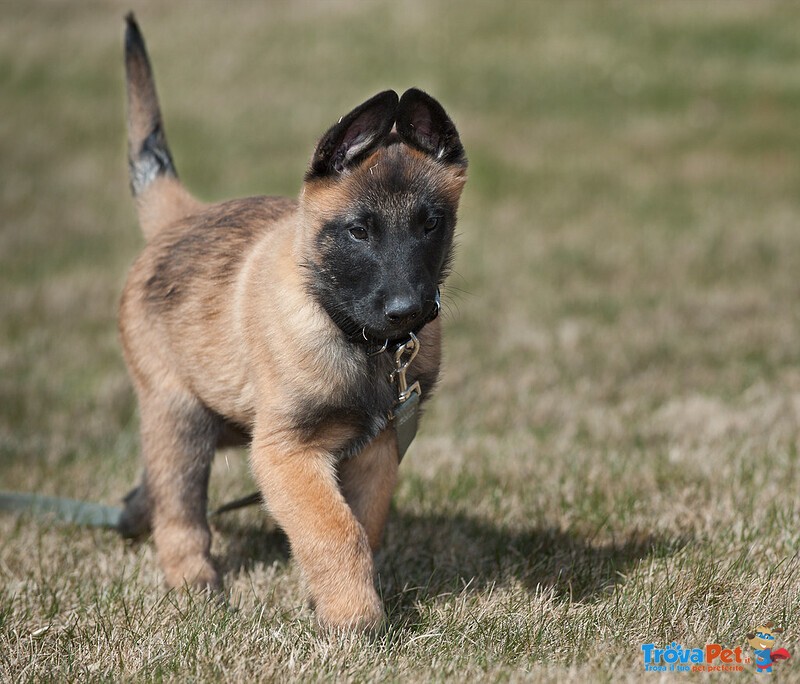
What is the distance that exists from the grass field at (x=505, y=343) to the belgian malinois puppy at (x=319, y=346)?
308mm

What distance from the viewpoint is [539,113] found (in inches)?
555

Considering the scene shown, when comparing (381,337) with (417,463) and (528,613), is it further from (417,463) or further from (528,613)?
(417,463)

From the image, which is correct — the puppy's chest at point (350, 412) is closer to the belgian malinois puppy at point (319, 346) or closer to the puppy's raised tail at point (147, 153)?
the belgian malinois puppy at point (319, 346)

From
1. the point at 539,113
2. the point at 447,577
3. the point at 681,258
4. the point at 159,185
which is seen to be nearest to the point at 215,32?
the point at 539,113

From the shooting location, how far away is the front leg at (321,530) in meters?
3.31

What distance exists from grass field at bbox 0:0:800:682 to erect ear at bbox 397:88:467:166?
1527 millimetres

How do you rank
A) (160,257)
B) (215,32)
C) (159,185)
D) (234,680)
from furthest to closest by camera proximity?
(215,32), (159,185), (160,257), (234,680)

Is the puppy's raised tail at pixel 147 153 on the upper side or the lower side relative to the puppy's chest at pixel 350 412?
upper

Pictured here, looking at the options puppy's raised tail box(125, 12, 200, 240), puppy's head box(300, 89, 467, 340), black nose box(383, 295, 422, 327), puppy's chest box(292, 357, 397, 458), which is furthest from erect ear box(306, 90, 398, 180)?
puppy's raised tail box(125, 12, 200, 240)

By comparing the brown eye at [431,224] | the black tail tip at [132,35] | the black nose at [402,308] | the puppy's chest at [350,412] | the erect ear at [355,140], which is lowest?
the puppy's chest at [350,412]

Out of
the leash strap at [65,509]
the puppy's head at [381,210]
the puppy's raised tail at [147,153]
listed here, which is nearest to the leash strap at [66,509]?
the leash strap at [65,509]

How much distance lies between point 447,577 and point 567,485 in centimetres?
108

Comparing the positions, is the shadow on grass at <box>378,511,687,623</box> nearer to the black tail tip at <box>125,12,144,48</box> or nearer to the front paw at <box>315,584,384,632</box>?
the front paw at <box>315,584,384,632</box>

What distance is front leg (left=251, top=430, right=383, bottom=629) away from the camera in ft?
10.9
